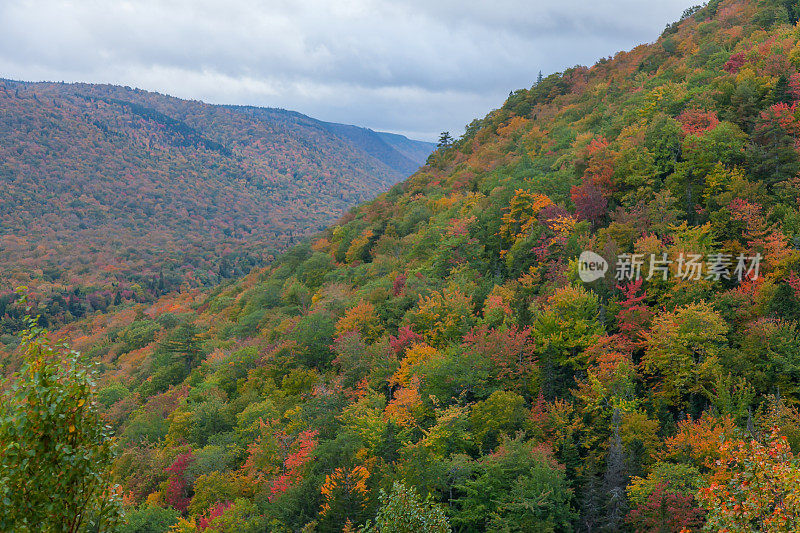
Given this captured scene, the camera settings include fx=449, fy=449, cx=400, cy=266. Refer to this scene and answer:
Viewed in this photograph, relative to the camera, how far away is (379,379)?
113ft

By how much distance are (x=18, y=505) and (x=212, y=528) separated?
70.6ft

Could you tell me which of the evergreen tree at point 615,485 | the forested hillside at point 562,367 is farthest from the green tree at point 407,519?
the evergreen tree at point 615,485

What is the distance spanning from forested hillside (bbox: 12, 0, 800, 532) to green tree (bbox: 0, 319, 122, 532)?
9189mm

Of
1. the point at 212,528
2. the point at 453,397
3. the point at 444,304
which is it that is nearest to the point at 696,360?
the point at 453,397

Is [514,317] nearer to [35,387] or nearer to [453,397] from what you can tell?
[453,397]

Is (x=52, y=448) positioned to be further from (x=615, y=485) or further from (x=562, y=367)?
(x=562, y=367)

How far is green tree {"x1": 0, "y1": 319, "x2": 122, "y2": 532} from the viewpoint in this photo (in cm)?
689

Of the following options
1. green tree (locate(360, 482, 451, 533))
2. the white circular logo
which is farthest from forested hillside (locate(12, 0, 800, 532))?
the white circular logo

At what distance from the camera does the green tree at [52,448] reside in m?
6.89

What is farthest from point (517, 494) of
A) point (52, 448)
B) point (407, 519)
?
point (52, 448)

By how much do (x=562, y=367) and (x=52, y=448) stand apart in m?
29.1

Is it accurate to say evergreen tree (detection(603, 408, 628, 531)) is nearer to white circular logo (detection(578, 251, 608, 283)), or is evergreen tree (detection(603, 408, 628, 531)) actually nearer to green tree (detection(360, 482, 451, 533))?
green tree (detection(360, 482, 451, 533))

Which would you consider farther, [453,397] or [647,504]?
[453,397]

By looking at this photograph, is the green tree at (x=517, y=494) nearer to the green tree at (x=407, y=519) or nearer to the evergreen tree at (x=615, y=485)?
the evergreen tree at (x=615, y=485)
